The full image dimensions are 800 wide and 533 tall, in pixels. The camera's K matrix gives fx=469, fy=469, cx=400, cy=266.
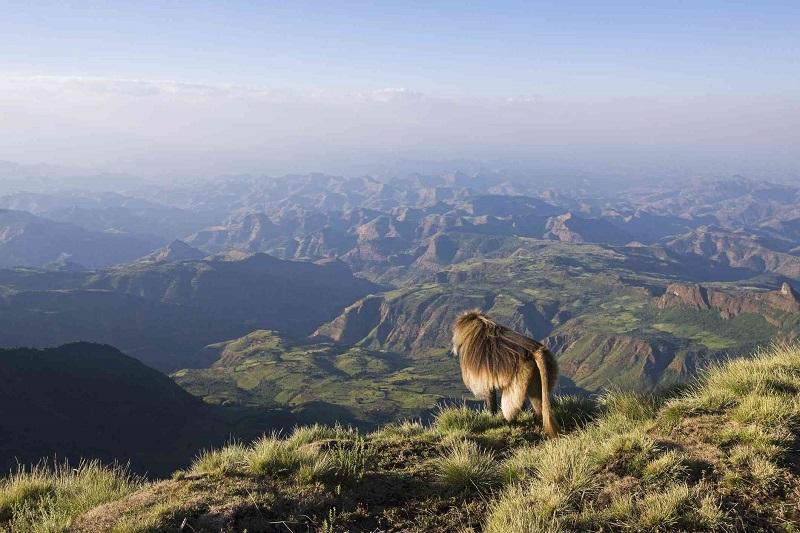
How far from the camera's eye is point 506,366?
10414 millimetres

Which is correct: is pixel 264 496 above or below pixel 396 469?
above

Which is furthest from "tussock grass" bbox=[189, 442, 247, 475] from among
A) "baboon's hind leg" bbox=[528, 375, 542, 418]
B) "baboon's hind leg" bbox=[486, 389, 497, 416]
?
"baboon's hind leg" bbox=[528, 375, 542, 418]

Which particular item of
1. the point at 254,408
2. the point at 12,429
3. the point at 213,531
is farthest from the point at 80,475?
the point at 254,408

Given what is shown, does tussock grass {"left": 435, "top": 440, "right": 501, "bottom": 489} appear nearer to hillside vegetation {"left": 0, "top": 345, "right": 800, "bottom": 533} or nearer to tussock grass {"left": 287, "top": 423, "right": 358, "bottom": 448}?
hillside vegetation {"left": 0, "top": 345, "right": 800, "bottom": 533}

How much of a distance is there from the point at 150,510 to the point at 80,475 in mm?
3514

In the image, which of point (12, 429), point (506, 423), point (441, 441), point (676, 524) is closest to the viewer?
point (676, 524)

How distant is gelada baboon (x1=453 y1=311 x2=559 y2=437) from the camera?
→ 9758 mm

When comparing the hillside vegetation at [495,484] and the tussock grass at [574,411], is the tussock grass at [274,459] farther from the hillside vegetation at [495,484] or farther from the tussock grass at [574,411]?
the tussock grass at [574,411]

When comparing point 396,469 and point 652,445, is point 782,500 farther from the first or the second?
point 396,469

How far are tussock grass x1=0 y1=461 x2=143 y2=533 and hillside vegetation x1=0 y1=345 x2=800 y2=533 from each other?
3cm

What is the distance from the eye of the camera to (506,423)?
10.5 metres

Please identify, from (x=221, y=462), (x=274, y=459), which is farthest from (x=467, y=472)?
(x=221, y=462)

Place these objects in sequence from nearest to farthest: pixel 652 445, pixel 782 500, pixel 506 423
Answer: pixel 782 500
pixel 652 445
pixel 506 423

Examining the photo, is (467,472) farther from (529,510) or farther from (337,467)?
(337,467)
